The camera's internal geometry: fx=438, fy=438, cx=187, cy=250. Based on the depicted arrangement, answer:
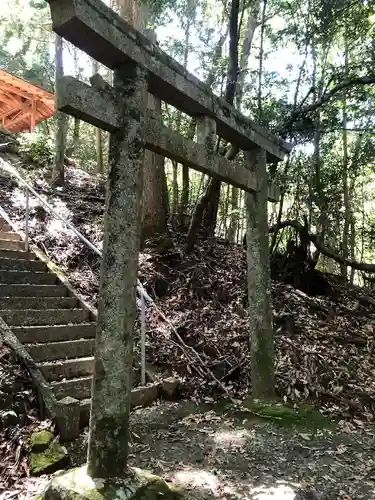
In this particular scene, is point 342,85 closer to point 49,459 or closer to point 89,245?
point 89,245

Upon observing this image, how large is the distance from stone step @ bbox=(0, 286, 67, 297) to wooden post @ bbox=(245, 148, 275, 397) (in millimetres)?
2829

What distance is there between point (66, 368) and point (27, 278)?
6.50 feet

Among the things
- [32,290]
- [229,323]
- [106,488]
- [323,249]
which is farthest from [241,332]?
[106,488]

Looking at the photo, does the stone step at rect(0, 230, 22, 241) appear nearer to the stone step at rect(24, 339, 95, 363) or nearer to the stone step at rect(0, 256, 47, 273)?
the stone step at rect(0, 256, 47, 273)

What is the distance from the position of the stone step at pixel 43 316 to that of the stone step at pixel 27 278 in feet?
3.01

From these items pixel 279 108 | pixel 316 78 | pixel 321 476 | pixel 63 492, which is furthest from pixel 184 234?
pixel 63 492

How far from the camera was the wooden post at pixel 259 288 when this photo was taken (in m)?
5.22

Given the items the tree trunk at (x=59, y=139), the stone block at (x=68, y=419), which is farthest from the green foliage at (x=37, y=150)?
the stone block at (x=68, y=419)

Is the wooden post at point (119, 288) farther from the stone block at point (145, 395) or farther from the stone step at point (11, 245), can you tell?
the stone step at point (11, 245)

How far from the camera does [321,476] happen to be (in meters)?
3.71

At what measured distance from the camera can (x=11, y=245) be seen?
7.20 m

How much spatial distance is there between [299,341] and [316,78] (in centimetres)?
621

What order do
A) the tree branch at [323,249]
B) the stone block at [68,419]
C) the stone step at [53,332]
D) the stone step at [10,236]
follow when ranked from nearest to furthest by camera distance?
the stone block at [68,419]
the stone step at [53,332]
the stone step at [10,236]
the tree branch at [323,249]

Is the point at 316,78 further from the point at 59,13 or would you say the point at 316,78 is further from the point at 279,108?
the point at 59,13
